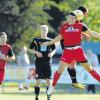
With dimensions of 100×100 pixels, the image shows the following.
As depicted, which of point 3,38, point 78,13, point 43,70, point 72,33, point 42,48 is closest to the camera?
point 72,33

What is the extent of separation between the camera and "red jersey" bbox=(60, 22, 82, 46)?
15492 mm

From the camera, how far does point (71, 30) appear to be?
50.9ft

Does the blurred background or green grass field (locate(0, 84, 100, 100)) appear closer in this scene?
green grass field (locate(0, 84, 100, 100))

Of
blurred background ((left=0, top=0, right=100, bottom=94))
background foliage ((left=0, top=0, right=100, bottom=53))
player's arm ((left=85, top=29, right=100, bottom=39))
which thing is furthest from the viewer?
background foliage ((left=0, top=0, right=100, bottom=53))

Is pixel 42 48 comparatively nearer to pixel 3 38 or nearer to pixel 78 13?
pixel 3 38

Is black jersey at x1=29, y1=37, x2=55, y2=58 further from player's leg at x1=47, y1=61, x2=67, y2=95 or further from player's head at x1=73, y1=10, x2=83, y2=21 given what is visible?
player's head at x1=73, y1=10, x2=83, y2=21

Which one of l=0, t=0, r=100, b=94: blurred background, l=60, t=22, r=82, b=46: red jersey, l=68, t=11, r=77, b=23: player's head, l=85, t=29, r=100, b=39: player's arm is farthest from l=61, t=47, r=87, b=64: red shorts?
l=0, t=0, r=100, b=94: blurred background

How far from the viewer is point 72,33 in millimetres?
15500

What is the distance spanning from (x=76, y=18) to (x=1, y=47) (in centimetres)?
282

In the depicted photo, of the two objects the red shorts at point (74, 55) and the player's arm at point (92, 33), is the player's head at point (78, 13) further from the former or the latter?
Result: the red shorts at point (74, 55)

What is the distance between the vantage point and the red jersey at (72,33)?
15.5 meters
